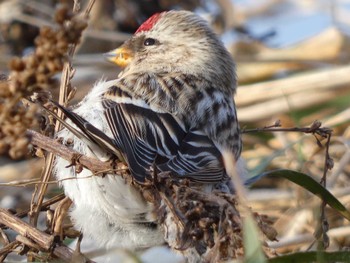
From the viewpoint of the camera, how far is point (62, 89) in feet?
7.17

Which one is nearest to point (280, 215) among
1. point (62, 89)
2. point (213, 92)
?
point (213, 92)

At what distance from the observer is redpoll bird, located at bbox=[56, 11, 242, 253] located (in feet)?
7.32

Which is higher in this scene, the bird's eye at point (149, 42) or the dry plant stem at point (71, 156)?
the dry plant stem at point (71, 156)

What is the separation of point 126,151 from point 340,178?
5.76 feet

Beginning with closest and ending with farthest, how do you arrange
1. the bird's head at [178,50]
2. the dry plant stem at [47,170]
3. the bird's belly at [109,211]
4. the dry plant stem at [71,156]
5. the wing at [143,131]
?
the dry plant stem at [71,156] → the dry plant stem at [47,170] → the wing at [143,131] → the bird's belly at [109,211] → the bird's head at [178,50]

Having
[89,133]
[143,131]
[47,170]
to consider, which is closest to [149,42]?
[143,131]

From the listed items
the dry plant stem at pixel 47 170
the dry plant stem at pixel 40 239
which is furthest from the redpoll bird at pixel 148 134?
the dry plant stem at pixel 40 239

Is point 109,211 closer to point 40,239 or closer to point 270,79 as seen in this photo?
point 40,239

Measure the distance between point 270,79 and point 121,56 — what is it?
4.99 feet

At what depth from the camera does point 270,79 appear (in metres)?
4.61

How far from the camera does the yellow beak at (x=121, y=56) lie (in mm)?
3232

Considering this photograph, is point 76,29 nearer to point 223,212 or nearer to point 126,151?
point 223,212

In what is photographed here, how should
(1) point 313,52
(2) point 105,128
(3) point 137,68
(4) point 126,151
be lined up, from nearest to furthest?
(4) point 126,151 < (2) point 105,128 < (3) point 137,68 < (1) point 313,52

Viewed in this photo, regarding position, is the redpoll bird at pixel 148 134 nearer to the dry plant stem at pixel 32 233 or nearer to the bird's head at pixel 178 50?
the bird's head at pixel 178 50
